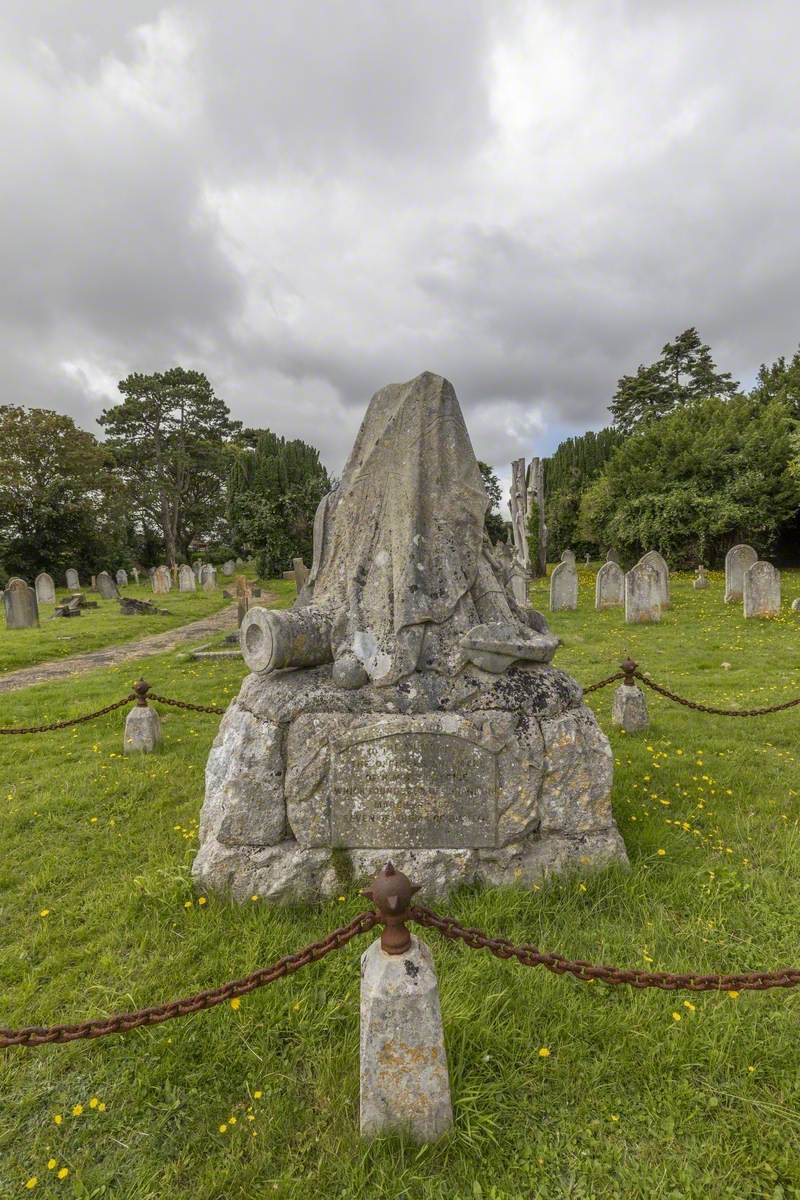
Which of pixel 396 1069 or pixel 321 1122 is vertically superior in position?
pixel 396 1069

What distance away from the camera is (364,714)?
3.43 m

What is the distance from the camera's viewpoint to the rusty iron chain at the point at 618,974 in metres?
1.89

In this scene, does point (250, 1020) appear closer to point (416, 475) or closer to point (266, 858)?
point (266, 858)

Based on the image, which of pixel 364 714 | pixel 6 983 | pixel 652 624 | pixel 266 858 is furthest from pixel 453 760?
pixel 652 624

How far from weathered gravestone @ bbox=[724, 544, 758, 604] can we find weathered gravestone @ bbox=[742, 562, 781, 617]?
7.10 ft

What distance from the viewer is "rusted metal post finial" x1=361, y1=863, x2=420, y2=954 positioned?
1874 millimetres

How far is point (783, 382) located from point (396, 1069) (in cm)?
3427

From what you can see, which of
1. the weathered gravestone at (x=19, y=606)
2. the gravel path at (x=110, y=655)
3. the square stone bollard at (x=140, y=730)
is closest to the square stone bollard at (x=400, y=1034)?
the square stone bollard at (x=140, y=730)

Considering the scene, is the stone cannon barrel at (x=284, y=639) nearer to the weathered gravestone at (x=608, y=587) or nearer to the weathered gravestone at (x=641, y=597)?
the weathered gravestone at (x=641, y=597)

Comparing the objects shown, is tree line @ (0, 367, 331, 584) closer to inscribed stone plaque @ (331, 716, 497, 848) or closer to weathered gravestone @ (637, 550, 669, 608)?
weathered gravestone @ (637, 550, 669, 608)

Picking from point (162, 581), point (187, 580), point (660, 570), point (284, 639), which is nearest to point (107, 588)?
point (162, 581)

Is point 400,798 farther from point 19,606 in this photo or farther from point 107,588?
point 107,588

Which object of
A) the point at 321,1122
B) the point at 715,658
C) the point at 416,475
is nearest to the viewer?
the point at 321,1122

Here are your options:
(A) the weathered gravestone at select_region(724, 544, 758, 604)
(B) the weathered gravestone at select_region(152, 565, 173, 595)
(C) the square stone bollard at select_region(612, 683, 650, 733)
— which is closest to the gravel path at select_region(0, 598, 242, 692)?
(C) the square stone bollard at select_region(612, 683, 650, 733)
